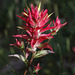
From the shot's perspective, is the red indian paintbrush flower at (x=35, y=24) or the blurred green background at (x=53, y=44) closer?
the red indian paintbrush flower at (x=35, y=24)

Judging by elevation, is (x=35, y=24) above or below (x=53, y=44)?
above

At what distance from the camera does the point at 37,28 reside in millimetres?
→ 642

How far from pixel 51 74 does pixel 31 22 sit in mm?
1132

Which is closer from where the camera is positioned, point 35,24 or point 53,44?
point 35,24

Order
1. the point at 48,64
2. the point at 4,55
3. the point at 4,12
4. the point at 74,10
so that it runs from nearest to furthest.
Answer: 1. the point at 48,64
2. the point at 4,55
3. the point at 74,10
4. the point at 4,12

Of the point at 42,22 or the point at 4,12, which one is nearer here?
the point at 42,22

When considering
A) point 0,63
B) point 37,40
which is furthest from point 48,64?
point 37,40

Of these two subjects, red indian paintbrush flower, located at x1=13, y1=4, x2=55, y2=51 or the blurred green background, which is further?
the blurred green background

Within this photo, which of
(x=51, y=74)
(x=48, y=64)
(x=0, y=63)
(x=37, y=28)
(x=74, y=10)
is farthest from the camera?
(x=74, y=10)

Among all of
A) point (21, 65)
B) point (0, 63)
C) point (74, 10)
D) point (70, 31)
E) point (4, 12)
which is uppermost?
point (4, 12)

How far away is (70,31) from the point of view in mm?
2176

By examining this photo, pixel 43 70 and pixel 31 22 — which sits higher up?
pixel 31 22

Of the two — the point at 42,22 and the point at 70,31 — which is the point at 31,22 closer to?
the point at 42,22

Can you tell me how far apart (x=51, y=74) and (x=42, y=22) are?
3.64ft
